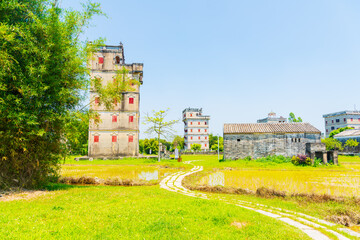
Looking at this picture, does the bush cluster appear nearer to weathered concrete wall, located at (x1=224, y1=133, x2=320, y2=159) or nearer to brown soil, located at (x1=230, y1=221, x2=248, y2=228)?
weathered concrete wall, located at (x1=224, y1=133, x2=320, y2=159)

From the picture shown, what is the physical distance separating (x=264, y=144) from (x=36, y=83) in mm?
28830

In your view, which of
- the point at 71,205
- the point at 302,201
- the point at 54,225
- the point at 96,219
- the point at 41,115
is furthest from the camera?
the point at 41,115

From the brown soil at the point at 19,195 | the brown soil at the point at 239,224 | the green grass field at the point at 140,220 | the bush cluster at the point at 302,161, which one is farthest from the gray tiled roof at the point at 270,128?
the brown soil at the point at 239,224

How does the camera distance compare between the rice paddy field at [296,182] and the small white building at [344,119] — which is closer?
the rice paddy field at [296,182]

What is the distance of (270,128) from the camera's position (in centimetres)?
3297

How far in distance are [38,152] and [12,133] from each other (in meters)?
1.64

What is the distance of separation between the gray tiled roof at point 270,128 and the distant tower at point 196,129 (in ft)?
181

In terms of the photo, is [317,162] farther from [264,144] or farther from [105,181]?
[105,181]

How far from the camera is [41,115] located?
1068 centimetres

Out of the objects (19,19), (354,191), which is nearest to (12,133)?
(19,19)

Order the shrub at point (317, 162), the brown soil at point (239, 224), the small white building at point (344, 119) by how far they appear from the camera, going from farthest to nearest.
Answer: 1. the small white building at point (344, 119)
2. the shrub at point (317, 162)
3. the brown soil at point (239, 224)

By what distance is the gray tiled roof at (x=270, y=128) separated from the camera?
3228 centimetres

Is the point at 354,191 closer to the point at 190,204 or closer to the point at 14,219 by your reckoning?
the point at 190,204

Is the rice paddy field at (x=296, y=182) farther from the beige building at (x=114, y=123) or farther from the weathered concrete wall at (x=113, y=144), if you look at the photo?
the beige building at (x=114, y=123)
